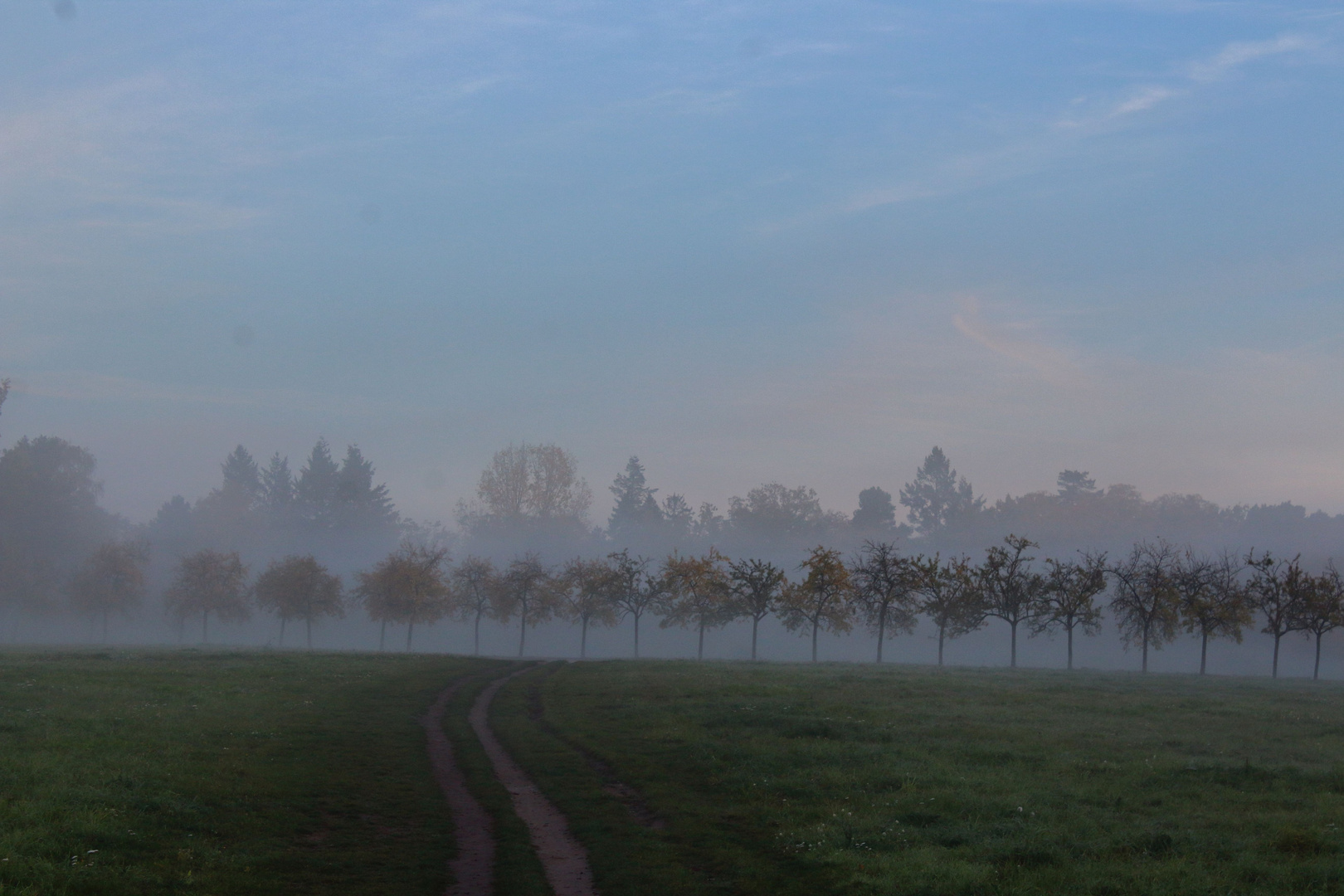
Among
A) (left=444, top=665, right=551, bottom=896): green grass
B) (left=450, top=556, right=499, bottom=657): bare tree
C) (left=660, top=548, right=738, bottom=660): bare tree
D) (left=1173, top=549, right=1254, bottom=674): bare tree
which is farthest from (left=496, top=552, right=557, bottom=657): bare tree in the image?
(left=444, top=665, right=551, bottom=896): green grass

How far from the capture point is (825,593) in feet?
269

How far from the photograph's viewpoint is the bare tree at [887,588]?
Answer: 265 ft

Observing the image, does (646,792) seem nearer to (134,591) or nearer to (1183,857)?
(1183,857)

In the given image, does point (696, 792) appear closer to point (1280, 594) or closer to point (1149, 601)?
point (1149, 601)

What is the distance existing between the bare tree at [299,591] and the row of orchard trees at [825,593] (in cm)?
18

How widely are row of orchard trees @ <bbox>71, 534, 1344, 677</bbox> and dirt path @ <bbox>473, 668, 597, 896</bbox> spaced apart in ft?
176

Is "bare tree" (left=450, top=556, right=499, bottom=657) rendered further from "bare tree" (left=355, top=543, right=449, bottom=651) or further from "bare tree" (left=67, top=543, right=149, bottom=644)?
"bare tree" (left=67, top=543, right=149, bottom=644)

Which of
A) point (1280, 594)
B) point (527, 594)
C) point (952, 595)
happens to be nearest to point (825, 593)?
point (952, 595)

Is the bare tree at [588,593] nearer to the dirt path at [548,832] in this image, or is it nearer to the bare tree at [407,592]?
the bare tree at [407,592]

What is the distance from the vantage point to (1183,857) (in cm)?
1548

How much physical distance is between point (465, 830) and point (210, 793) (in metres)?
5.75

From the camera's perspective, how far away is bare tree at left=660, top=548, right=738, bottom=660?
88375 millimetres

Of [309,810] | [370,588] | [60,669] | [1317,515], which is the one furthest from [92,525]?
[1317,515]

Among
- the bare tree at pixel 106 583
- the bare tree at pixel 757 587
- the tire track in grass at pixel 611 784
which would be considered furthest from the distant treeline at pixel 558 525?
the tire track in grass at pixel 611 784
